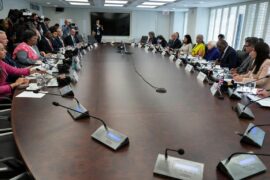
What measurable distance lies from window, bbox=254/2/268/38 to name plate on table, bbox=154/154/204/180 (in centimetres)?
684

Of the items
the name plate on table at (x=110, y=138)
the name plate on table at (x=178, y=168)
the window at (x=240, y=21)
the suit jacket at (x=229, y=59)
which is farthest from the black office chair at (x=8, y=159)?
the window at (x=240, y=21)

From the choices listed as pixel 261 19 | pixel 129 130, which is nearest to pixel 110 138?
pixel 129 130

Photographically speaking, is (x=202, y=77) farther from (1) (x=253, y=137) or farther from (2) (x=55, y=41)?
(2) (x=55, y=41)

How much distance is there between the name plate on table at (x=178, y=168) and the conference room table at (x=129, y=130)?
0.04 meters

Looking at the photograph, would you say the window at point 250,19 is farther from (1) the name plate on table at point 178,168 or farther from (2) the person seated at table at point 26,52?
(1) the name plate on table at point 178,168

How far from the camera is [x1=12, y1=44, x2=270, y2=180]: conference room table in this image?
1065 mm

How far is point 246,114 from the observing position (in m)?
1.66

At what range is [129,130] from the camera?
1438mm

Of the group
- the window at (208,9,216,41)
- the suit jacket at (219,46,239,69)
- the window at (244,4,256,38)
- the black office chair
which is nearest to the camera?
the black office chair

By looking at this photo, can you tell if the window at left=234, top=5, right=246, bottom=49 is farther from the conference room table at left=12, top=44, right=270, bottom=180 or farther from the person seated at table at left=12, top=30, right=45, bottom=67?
the person seated at table at left=12, top=30, right=45, bottom=67

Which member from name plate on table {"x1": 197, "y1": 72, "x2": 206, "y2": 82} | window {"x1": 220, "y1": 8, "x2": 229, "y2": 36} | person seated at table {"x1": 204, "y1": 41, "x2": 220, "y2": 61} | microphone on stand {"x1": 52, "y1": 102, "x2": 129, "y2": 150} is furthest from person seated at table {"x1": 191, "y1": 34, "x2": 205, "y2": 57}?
microphone on stand {"x1": 52, "y1": 102, "x2": 129, "y2": 150}

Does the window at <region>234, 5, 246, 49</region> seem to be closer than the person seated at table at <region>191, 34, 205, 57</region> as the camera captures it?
No

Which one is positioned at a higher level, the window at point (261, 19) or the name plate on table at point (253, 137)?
the window at point (261, 19)

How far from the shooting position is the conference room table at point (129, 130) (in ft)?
3.50
